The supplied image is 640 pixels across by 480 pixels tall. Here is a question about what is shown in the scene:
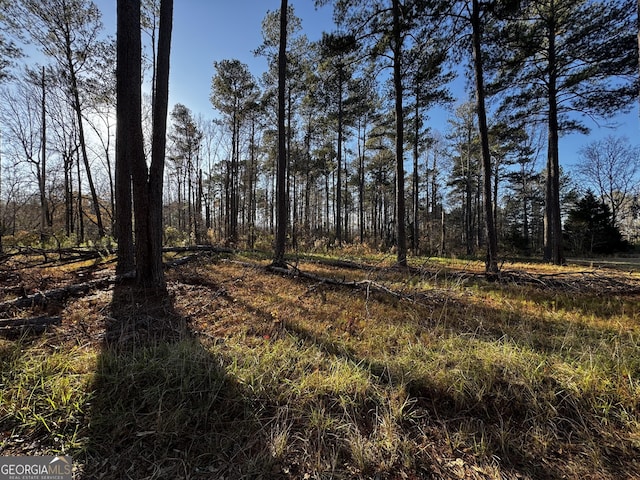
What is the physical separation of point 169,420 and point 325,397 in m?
1.10

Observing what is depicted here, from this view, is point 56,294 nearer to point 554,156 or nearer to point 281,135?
point 281,135

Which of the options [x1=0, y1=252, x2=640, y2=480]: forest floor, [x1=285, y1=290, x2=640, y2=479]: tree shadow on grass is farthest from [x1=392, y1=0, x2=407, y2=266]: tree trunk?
[x1=285, y1=290, x2=640, y2=479]: tree shadow on grass

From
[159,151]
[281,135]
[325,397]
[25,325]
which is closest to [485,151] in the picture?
[281,135]

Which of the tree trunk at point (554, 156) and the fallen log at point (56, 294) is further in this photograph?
the tree trunk at point (554, 156)

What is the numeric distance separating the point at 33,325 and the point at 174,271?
3.18m

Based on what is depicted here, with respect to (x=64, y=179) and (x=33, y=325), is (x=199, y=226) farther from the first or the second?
(x=33, y=325)

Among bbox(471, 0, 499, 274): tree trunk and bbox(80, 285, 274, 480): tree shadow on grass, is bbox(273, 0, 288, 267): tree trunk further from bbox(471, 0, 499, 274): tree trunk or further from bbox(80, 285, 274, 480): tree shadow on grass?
bbox(471, 0, 499, 274): tree trunk

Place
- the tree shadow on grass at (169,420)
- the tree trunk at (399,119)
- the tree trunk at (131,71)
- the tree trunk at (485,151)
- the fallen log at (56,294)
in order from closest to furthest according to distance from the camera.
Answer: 1. the tree shadow on grass at (169,420)
2. the fallen log at (56,294)
3. the tree trunk at (131,71)
4. the tree trunk at (485,151)
5. the tree trunk at (399,119)

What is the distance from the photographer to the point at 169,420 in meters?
1.66

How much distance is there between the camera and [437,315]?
362 centimetres

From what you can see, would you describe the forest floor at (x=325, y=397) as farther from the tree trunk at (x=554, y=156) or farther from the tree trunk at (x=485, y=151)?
the tree trunk at (x=554, y=156)

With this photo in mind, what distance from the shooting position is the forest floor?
1.47 metres

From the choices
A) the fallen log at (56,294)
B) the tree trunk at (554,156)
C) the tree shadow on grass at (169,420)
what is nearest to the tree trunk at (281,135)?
the fallen log at (56,294)

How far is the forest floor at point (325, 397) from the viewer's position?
1467 millimetres
